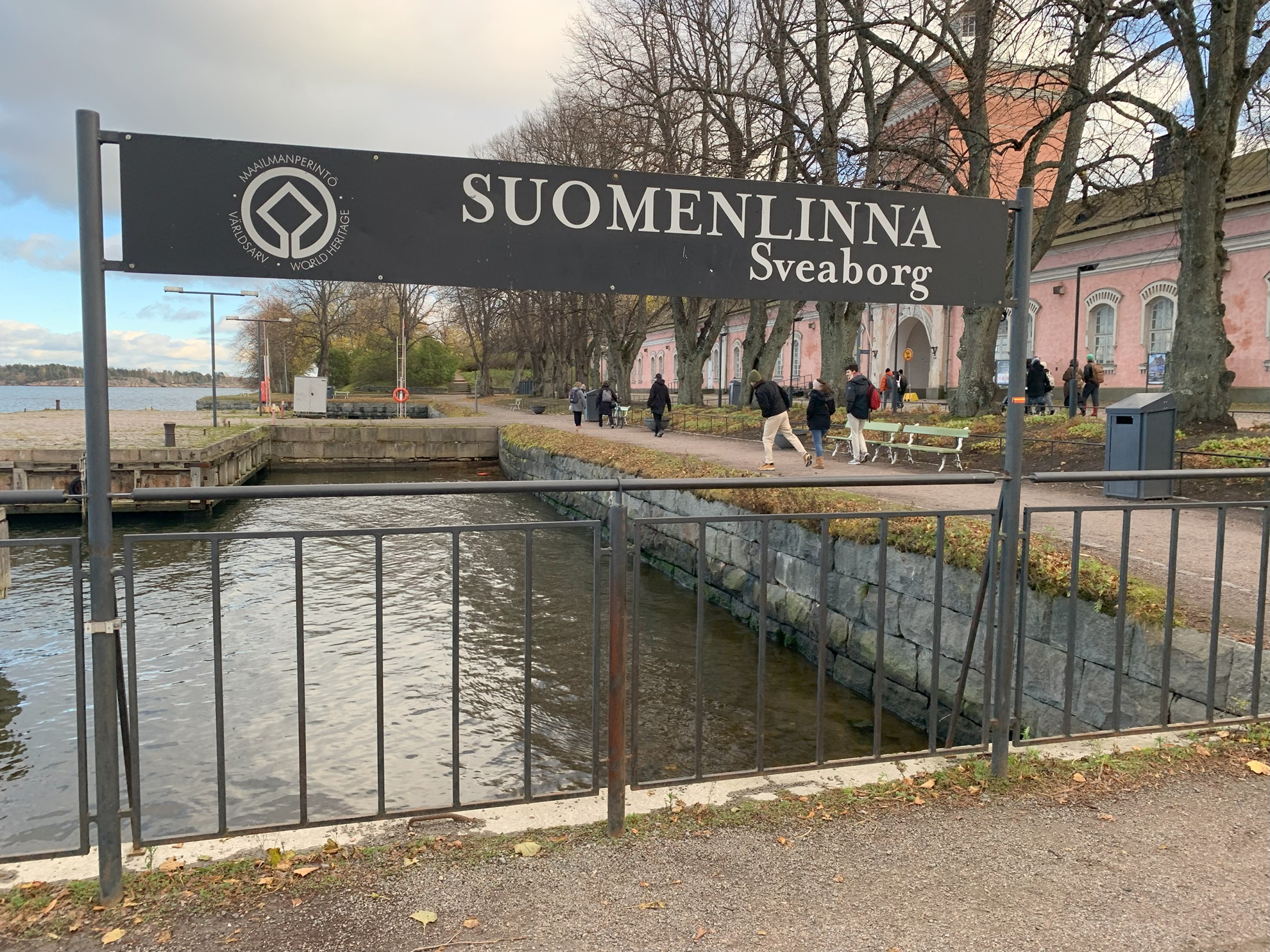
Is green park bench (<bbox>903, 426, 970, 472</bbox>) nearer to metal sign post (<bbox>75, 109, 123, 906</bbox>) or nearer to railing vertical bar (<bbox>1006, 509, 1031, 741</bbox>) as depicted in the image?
railing vertical bar (<bbox>1006, 509, 1031, 741</bbox>)

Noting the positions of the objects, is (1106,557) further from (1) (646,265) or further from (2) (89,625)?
(2) (89,625)

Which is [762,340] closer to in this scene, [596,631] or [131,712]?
[596,631]

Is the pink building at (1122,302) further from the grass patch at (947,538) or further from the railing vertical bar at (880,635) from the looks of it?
the railing vertical bar at (880,635)

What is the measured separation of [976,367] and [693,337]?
1469 centimetres

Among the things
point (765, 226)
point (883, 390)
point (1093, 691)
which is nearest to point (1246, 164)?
point (883, 390)

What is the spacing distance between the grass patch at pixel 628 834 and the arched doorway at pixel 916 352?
37.9 metres

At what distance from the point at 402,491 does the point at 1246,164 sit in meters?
33.6

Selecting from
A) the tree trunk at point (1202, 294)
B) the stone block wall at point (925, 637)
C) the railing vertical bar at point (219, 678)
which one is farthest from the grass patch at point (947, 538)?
the tree trunk at point (1202, 294)

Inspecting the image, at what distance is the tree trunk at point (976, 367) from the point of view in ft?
58.0

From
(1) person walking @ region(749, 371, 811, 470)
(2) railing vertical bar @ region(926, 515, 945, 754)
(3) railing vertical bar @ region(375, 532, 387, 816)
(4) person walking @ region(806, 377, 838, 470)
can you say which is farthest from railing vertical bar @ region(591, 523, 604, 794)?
(4) person walking @ region(806, 377, 838, 470)

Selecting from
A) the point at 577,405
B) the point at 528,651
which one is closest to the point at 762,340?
the point at 577,405

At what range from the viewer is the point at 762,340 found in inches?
1112

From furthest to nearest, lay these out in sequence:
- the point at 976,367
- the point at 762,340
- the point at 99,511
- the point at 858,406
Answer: the point at 762,340 → the point at 976,367 → the point at 858,406 → the point at 99,511

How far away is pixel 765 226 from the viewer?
3.29m
